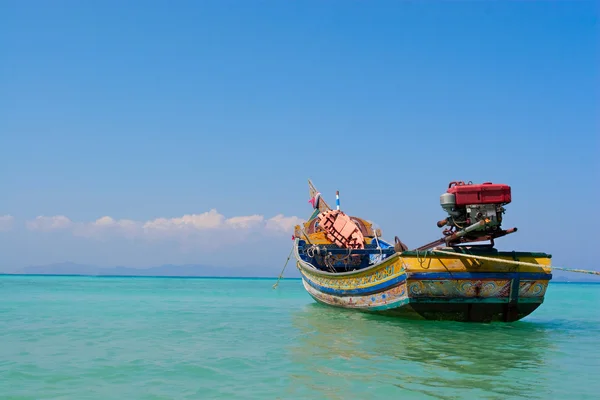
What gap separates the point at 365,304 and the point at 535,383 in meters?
8.96

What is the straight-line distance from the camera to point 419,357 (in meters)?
9.98

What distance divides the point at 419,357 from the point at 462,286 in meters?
4.55

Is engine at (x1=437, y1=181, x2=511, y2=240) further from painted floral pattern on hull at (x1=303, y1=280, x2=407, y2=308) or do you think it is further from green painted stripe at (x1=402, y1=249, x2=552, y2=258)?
painted floral pattern on hull at (x1=303, y1=280, x2=407, y2=308)

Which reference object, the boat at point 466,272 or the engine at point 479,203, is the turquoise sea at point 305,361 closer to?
the boat at point 466,272

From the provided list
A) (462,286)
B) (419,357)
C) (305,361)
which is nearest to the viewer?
(305,361)

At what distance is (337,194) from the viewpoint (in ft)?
91.4

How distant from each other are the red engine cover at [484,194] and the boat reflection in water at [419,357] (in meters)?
3.38

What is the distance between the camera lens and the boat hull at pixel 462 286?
13.9 meters

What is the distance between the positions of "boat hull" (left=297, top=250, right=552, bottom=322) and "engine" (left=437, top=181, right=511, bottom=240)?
0.96 meters

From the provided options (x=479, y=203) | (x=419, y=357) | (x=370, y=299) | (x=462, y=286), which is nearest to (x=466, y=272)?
(x=462, y=286)

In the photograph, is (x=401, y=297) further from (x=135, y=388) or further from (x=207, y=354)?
(x=135, y=388)

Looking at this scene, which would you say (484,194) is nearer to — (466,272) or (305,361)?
(466,272)

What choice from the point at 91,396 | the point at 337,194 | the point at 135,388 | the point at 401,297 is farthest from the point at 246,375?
the point at 337,194

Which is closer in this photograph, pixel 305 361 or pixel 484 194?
pixel 305 361
